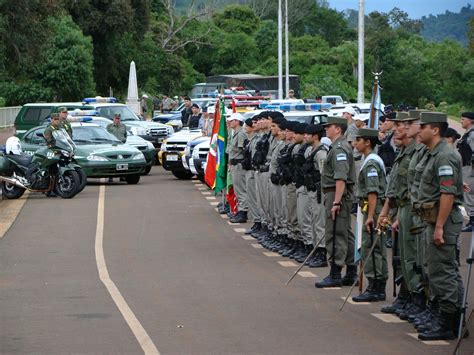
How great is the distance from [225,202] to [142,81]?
185ft

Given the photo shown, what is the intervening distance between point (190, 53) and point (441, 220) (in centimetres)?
9153

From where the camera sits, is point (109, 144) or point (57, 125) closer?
point (57, 125)

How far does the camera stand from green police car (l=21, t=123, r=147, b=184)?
104ft

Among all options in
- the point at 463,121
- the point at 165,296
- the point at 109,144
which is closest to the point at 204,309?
the point at 165,296

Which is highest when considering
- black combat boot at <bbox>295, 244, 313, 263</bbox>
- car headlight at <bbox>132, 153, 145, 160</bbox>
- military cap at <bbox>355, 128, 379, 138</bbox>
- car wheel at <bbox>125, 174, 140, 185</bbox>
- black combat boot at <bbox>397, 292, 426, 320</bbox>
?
military cap at <bbox>355, 128, 379, 138</bbox>

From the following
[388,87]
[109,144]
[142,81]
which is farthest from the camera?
[388,87]

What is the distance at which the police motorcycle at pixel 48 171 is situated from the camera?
28078 millimetres

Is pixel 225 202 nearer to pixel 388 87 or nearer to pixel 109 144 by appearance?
pixel 109 144

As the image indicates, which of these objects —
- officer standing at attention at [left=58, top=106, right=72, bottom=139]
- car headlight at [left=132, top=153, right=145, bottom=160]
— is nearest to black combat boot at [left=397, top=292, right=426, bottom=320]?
officer standing at attention at [left=58, top=106, right=72, bottom=139]

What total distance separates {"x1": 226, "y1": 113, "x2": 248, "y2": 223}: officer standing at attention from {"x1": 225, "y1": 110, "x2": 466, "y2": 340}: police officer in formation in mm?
1648

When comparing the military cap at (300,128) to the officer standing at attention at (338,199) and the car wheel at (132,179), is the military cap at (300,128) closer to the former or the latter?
the officer standing at attention at (338,199)

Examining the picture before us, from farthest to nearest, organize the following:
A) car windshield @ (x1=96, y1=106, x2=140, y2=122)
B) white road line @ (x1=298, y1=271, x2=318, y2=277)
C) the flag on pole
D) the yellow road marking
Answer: car windshield @ (x1=96, y1=106, x2=140, y2=122) < the flag on pole < the yellow road marking < white road line @ (x1=298, y1=271, x2=318, y2=277)

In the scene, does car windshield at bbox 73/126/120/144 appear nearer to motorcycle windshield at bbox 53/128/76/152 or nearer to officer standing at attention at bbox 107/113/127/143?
officer standing at attention at bbox 107/113/127/143

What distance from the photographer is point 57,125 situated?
29.4 m
